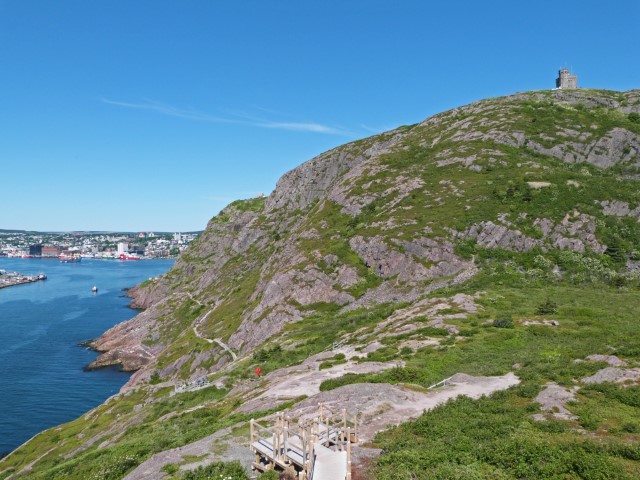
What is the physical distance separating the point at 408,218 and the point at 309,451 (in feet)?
220

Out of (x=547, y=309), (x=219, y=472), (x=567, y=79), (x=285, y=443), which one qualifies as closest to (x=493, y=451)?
(x=285, y=443)

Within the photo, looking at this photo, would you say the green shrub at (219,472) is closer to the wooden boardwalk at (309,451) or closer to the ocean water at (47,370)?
the wooden boardwalk at (309,451)

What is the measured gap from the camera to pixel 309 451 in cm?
1681

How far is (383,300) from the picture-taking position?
64.6m

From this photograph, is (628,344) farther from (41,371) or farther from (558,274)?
(41,371)

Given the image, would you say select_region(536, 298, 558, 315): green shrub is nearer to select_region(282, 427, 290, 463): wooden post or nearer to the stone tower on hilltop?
select_region(282, 427, 290, 463): wooden post

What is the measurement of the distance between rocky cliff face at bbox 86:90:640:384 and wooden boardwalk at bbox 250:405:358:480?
1713 inches

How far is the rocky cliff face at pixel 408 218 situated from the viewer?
6944cm

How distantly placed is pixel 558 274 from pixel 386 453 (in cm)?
5047

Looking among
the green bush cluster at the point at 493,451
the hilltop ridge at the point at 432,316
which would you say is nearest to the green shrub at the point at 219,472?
the hilltop ridge at the point at 432,316

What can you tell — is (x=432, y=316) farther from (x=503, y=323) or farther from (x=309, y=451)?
(x=309, y=451)

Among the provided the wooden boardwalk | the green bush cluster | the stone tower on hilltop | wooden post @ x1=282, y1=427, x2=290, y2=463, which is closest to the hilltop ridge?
the green bush cluster

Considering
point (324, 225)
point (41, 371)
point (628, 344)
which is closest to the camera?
point (628, 344)

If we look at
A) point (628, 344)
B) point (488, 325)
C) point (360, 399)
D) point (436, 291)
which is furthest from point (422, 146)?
point (360, 399)
